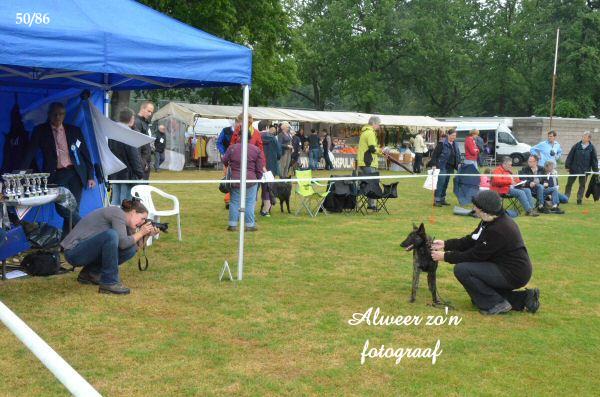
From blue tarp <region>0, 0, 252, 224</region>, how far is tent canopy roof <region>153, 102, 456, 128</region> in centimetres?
1687

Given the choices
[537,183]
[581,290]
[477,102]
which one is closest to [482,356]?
[581,290]

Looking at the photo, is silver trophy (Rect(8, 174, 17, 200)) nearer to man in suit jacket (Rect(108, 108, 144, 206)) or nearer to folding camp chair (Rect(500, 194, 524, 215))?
man in suit jacket (Rect(108, 108, 144, 206))

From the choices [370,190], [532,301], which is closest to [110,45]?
[532,301]

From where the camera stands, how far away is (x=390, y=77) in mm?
51156

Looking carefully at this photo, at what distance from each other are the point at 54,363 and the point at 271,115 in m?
25.0

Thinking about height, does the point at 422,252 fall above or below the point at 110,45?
below

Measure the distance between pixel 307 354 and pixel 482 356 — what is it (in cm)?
132

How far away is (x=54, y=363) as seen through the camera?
7.21 feet

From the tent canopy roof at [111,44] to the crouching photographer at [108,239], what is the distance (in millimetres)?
1336

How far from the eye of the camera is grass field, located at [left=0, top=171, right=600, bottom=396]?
4.52 metres

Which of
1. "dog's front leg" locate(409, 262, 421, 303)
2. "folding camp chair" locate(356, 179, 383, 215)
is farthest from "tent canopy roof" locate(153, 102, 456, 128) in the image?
"dog's front leg" locate(409, 262, 421, 303)

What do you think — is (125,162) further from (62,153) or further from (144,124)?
(62,153)

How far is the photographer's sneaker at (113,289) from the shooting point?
6.55 m

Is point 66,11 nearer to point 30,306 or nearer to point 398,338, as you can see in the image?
point 30,306
